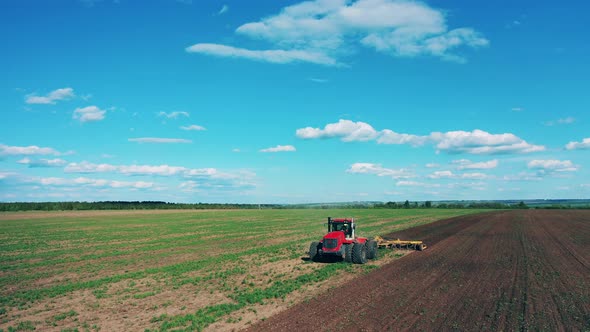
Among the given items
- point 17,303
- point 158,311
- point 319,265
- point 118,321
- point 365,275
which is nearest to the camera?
point 118,321

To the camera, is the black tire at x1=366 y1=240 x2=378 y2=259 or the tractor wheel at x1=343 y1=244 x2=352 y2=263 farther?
the black tire at x1=366 y1=240 x2=378 y2=259

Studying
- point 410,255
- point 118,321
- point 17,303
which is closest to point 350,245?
point 410,255

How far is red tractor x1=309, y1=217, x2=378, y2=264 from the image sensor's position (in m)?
21.9

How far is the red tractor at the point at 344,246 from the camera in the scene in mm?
21938

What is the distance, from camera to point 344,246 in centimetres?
2238

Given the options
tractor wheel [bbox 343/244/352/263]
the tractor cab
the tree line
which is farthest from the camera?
the tree line

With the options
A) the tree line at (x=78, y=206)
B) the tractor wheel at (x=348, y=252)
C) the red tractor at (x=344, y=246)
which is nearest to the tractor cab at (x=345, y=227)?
the red tractor at (x=344, y=246)

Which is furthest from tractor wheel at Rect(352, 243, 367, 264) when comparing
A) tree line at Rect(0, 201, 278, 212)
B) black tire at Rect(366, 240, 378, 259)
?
tree line at Rect(0, 201, 278, 212)

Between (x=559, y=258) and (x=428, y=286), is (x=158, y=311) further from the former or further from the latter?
(x=559, y=258)

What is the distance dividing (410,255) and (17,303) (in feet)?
72.8

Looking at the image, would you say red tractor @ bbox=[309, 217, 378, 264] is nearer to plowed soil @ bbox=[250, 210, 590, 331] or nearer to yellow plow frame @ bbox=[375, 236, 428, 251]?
plowed soil @ bbox=[250, 210, 590, 331]

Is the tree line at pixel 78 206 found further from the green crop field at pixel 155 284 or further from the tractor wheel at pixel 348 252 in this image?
the tractor wheel at pixel 348 252

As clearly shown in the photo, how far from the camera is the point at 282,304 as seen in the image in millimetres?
14539

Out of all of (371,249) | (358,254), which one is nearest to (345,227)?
(358,254)
